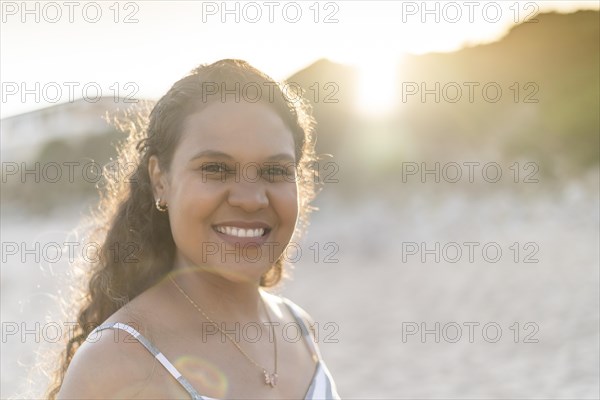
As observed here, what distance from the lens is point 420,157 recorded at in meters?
21.3

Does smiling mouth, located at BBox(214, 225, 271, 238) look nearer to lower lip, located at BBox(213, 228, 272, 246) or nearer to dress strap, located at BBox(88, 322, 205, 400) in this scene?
lower lip, located at BBox(213, 228, 272, 246)

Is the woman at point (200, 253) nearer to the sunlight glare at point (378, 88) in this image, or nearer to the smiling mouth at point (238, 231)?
the smiling mouth at point (238, 231)

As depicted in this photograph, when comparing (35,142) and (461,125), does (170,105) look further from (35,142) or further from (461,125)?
(35,142)

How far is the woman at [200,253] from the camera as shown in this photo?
2.00 metres

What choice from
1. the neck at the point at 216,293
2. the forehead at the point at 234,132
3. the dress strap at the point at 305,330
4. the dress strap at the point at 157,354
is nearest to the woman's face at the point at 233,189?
the forehead at the point at 234,132

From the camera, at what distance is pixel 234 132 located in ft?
6.93

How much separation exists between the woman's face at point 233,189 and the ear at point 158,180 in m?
0.04

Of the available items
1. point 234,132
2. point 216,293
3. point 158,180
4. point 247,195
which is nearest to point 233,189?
point 247,195

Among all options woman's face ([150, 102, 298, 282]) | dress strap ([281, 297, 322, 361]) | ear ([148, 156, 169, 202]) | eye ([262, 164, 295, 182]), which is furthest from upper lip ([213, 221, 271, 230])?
dress strap ([281, 297, 322, 361])

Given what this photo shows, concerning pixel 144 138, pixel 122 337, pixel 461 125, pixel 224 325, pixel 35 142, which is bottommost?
pixel 35 142

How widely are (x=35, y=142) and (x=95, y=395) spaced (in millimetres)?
27568

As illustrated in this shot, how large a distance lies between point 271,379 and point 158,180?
0.67 metres

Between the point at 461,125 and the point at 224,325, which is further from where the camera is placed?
the point at 461,125

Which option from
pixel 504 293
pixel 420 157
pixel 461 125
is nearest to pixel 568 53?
pixel 461 125
